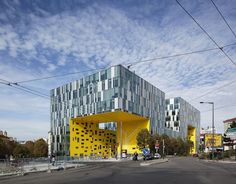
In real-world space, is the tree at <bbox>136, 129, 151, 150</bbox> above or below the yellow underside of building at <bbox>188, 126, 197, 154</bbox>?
above

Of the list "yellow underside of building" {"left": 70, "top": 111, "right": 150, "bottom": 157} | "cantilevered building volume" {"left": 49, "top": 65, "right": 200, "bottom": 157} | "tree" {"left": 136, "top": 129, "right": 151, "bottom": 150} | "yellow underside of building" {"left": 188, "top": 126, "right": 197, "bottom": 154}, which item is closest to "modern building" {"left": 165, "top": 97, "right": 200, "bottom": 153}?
"yellow underside of building" {"left": 188, "top": 126, "right": 197, "bottom": 154}

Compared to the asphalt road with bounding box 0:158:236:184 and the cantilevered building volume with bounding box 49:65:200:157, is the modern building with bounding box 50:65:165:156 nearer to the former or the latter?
the cantilevered building volume with bounding box 49:65:200:157

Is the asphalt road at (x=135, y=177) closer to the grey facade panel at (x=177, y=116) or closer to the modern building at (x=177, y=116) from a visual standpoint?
the modern building at (x=177, y=116)

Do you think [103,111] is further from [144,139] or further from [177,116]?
[177,116]

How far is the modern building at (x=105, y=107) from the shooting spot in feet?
279

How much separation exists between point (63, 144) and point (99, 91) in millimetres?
20924

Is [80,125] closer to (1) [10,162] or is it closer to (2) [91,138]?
(2) [91,138]

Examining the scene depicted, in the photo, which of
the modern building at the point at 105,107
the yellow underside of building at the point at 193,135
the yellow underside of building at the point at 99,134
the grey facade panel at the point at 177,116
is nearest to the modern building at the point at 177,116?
the grey facade panel at the point at 177,116

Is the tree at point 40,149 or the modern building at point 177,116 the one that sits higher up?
the modern building at point 177,116

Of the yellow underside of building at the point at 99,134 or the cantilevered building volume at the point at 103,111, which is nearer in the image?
the cantilevered building volume at the point at 103,111

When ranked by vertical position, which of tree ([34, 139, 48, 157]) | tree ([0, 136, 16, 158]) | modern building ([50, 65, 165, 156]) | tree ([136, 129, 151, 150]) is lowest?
tree ([34, 139, 48, 157])

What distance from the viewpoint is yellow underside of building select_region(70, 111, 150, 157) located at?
93500 millimetres

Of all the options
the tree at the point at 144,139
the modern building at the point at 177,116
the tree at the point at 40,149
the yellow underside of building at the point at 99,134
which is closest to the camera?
the tree at the point at 144,139

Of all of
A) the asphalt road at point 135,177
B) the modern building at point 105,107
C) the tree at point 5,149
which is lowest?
the tree at point 5,149
